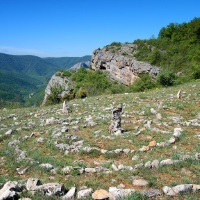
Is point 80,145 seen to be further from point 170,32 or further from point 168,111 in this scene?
point 170,32

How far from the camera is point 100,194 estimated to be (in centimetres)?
750

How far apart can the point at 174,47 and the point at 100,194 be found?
6652 cm

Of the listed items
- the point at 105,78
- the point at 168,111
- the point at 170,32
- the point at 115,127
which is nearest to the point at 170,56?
the point at 170,32

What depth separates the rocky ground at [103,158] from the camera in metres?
7.66

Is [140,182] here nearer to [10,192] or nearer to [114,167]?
[114,167]

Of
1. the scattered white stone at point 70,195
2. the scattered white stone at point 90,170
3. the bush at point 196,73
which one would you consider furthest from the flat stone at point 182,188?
the bush at point 196,73

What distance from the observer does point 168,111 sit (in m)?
19.1

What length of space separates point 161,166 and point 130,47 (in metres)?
74.5

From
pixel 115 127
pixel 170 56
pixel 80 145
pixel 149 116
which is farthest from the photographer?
pixel 170 56

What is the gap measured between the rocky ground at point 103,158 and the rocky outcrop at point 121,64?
160ft

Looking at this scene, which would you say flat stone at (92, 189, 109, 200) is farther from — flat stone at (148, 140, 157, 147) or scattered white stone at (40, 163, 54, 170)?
flat stone at (148, 140, 157, 147)

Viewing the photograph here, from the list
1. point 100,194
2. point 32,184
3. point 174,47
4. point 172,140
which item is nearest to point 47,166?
point 32,184

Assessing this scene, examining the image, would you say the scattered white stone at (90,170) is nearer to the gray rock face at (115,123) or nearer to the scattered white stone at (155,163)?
the scattered white stone at (155,163)

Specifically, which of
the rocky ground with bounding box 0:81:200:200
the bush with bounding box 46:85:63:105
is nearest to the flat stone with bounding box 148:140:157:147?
the rocky ground with bounding box 0:81:200:200
